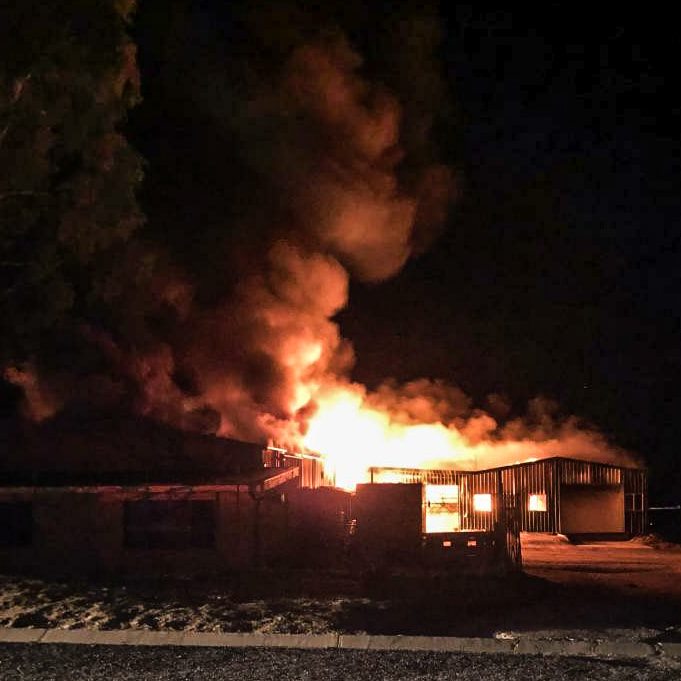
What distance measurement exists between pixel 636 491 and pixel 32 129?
2356 centimetres

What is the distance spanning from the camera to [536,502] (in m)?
33.1

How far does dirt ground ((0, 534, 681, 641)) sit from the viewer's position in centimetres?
1322

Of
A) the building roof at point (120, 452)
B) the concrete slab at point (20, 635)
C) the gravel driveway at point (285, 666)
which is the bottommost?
the gravel driveway at point (285, 666)

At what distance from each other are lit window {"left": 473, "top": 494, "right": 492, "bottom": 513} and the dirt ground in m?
10.9

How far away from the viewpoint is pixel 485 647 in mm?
11562

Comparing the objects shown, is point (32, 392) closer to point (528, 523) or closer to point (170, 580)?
point (170, 580)

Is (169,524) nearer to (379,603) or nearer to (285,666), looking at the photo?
(379,603)

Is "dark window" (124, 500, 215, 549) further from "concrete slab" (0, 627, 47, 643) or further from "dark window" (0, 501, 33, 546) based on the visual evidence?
"concrete slab" (0, 627, 47, 643)

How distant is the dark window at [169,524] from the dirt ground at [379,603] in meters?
2.52

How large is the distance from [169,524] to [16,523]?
3.37 metres

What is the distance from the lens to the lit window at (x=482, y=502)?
3209 cm

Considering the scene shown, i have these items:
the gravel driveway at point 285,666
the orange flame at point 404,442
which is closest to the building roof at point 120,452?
the orange flame at point 404,442

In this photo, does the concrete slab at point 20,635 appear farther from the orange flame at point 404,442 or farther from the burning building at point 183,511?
the orange flame at point 404,442

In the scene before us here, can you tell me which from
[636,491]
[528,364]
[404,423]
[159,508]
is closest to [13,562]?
[159,508]
